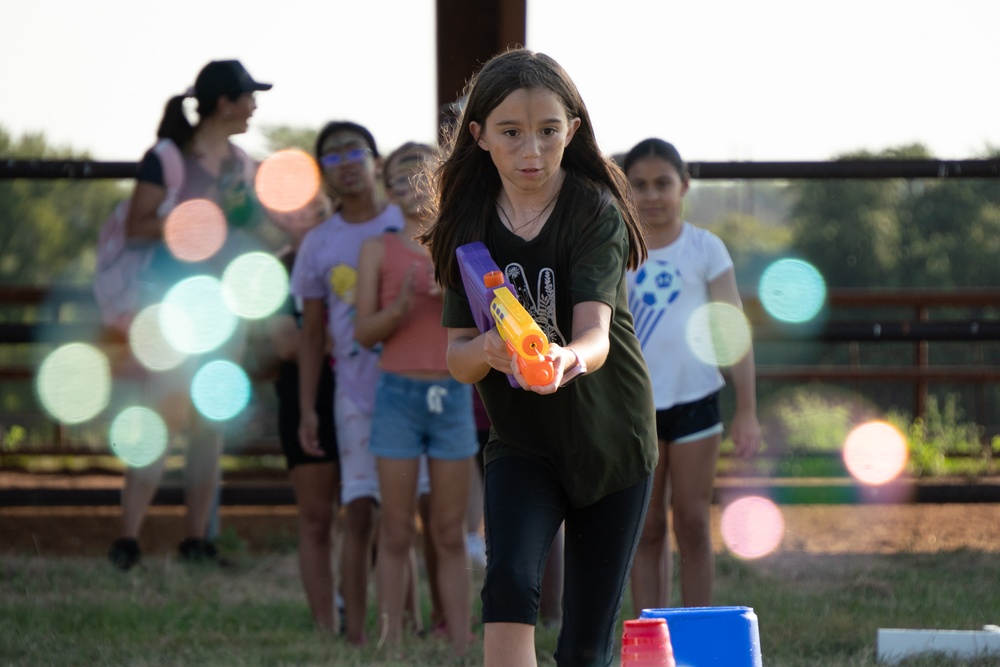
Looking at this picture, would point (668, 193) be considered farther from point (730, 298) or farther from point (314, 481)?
point (314, 481)

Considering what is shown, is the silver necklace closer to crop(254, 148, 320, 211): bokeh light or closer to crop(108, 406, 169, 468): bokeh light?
crop(254, 148, 320, 211): bokeh light

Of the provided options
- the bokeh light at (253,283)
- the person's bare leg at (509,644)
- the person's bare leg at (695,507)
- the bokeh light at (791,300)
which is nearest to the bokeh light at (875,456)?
the bokeh light at (791,300)

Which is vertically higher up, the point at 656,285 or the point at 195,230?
the point at 195,230

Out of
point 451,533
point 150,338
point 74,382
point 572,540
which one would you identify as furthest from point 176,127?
point 74,382

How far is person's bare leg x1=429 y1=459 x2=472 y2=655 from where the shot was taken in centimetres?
383

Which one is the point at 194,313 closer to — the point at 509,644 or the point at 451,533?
the point at 451,533

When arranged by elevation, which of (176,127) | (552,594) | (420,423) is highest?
(176,127)

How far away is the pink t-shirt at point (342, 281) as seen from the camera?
419 cm

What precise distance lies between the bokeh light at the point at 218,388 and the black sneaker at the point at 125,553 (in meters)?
0.57

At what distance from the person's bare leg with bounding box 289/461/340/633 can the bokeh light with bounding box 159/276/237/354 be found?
788mm

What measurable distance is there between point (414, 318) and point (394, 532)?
26.1 inches

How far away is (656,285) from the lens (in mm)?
3871

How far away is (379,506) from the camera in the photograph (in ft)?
13.6

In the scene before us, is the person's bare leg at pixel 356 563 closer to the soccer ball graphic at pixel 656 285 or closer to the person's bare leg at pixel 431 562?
the person's bare leg at pixel 431 562
